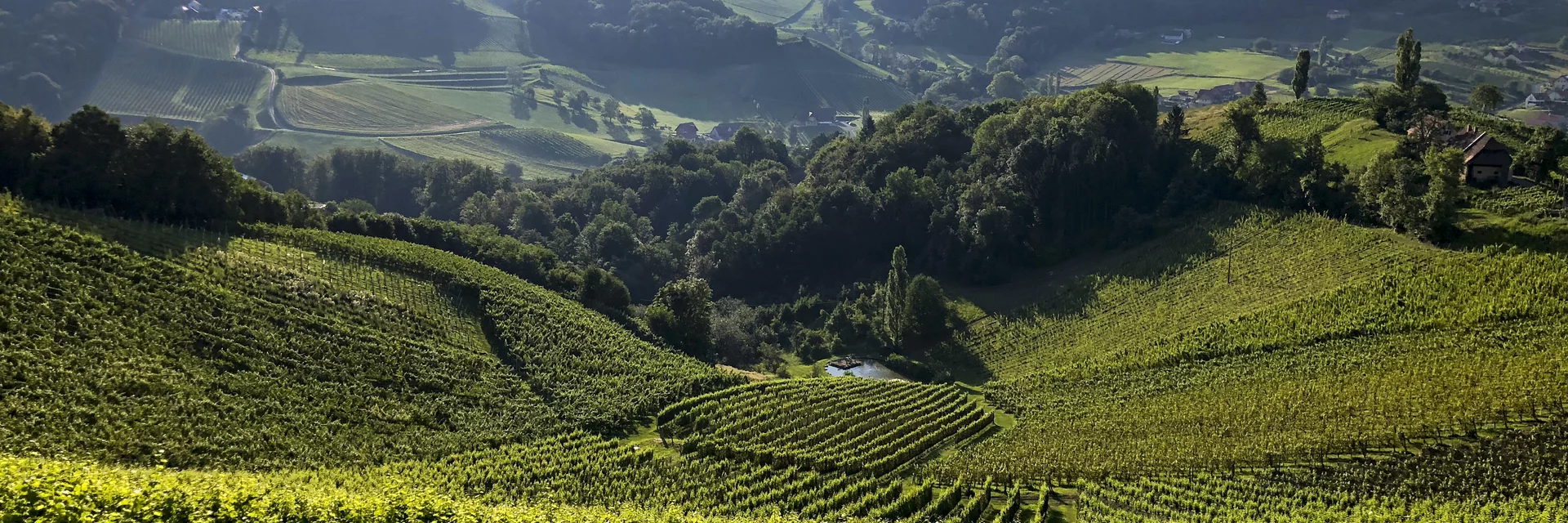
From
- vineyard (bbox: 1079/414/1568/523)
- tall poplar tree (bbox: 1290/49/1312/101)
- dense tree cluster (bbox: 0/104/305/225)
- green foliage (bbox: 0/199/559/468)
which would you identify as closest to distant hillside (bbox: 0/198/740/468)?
green foliage (bbox: 0/199/559/468)

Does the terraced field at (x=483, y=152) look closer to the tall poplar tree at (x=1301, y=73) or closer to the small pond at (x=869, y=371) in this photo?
the small pond at (x=869, y=371)

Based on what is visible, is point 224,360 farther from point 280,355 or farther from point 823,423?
point 823,423

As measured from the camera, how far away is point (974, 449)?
51.4 meters

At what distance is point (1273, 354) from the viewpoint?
184ft

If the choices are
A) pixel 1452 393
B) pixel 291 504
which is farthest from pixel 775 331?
pixel 291 504

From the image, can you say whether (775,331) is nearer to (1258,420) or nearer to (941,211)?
(941,211)

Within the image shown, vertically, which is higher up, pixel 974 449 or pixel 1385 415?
pixel 1385 415

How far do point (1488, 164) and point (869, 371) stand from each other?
43236mm

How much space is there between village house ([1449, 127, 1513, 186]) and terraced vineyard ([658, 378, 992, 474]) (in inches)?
1432

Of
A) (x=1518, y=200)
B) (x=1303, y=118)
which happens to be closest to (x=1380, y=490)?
(x=1518, y=200)

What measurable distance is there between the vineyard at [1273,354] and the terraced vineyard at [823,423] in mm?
3247

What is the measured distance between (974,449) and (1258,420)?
13.1 metres

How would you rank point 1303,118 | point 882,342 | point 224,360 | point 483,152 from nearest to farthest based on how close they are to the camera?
point 224,360 < point 882,342 < point 1303,118 < point 483,152

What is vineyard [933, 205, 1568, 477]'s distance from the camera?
44.4m
